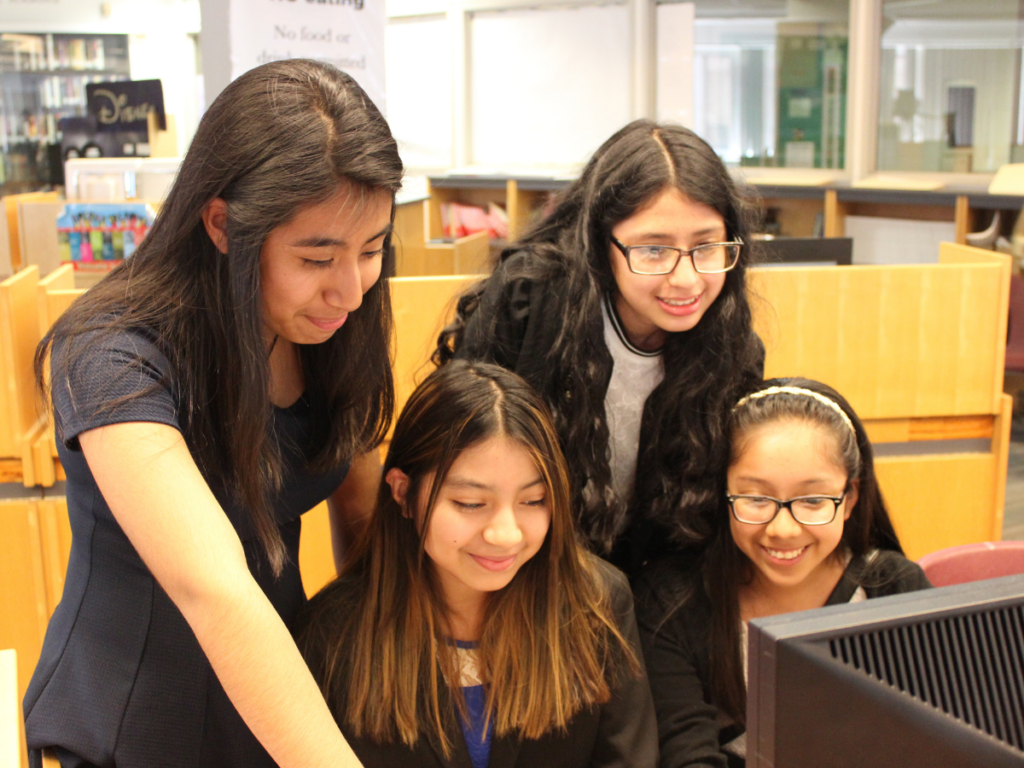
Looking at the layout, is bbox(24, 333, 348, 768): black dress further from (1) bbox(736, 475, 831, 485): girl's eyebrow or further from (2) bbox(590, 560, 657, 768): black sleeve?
(1) bbox(736, 475, 831, 485): girl's eyebrow

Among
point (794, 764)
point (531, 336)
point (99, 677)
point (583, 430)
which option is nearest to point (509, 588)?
point (583, 430)

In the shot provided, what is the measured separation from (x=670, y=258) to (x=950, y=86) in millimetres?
4453

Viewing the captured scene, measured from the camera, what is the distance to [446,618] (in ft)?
4.24

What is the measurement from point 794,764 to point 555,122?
246 inches

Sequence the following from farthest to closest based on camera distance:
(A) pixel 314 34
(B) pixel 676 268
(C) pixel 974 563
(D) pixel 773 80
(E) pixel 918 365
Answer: (D) pixel 773 80 < (A) pixel 314 34 < (E) pixel 918 365 < (C) pixel 974 563 < (B) pixel 676 268

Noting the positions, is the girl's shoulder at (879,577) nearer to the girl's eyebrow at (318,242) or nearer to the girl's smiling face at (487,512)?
the girl's smiling face at (487,512)

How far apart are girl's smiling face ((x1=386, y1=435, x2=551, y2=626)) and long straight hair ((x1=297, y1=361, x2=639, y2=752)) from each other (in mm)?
12

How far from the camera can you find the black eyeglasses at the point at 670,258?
1342 millimetres

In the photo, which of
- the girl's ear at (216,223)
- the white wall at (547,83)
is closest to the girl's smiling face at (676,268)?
the girl's ear at (216,223)

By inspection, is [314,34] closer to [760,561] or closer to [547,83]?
[760,561]

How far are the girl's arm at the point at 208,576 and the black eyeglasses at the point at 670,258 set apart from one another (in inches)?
28.1

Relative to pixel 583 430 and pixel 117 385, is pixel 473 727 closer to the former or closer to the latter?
pixel 583 430

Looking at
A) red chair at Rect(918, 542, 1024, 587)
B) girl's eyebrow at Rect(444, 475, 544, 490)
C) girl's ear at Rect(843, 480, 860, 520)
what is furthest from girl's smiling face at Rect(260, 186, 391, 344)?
red chair at Rect(918, 542, 1024, 587)

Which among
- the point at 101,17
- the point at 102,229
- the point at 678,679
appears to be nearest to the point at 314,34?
the point at 102,229
